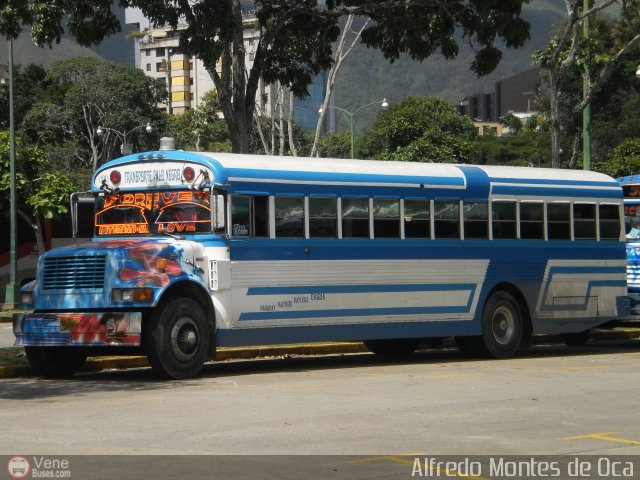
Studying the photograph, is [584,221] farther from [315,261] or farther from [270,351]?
[315,261]

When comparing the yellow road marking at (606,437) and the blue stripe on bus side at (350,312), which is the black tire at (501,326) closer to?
the blue stripe on bus side at (350,312)

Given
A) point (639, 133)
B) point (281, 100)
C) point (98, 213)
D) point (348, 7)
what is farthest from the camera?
point (639, 133)

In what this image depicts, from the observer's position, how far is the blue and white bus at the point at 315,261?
52.7 feet

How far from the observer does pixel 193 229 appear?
1673 cm

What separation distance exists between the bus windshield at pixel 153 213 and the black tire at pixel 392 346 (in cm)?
513

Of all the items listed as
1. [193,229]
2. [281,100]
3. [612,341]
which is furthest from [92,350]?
[281,100]

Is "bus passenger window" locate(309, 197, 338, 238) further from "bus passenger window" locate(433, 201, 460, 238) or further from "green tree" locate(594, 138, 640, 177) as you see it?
"green tree" locate(594, 138, 640, 177)

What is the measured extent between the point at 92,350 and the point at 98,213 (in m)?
2.15

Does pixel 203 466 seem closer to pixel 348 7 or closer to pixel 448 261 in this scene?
pixel 448 261

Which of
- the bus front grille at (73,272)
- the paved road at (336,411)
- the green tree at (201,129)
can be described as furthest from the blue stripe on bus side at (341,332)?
the green tree at (201,129)

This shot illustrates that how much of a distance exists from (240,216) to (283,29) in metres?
6.34

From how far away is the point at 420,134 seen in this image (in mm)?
89750

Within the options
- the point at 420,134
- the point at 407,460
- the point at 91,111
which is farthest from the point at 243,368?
the point at 420,134

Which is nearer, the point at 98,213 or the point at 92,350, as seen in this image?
the point at 92,350
